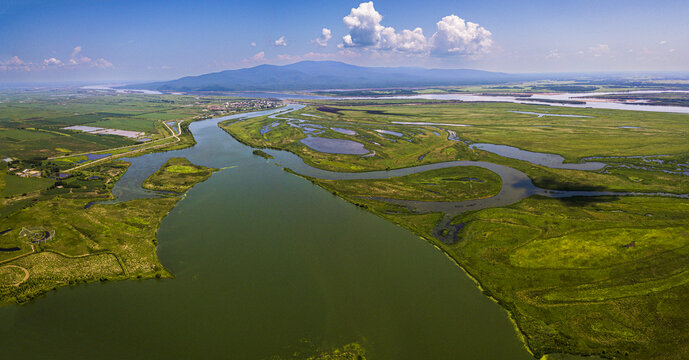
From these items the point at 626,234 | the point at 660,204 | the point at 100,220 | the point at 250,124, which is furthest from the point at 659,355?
the point at 250,124

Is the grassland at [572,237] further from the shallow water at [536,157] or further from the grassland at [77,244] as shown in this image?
the grassland at [77,244]

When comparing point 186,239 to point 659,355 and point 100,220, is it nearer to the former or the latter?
point 100,220

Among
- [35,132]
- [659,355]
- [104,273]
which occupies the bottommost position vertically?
[659,355]

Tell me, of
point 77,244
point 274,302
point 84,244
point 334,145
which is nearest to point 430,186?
point 274,302

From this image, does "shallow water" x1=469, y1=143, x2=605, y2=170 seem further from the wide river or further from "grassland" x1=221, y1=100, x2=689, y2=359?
the wide river

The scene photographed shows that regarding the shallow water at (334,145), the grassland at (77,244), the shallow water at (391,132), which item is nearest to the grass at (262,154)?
the shallow water at (334,145)

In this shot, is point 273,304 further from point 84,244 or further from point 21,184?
point 21,184
